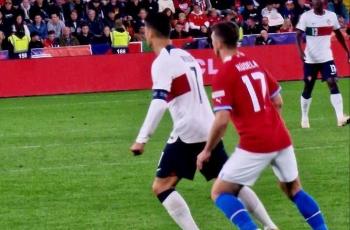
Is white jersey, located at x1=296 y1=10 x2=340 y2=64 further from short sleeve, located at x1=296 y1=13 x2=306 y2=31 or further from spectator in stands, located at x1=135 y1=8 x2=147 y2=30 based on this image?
spectator in stands, located at x1=135 y1=8 x2=147 y2=30

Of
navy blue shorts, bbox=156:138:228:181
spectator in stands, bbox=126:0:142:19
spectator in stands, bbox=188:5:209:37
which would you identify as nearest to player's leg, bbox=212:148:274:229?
navy blue shorts, bbox=156:138:228:181

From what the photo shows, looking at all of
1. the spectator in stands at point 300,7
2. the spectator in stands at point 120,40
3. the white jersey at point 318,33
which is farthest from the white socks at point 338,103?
the spectator in stands at point 300,7

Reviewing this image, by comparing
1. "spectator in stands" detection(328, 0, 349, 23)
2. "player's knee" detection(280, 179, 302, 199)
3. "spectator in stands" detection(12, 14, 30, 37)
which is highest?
"player's knee" detection(280, 179, 302, 199)

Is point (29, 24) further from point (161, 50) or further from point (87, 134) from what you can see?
point (161, 50)

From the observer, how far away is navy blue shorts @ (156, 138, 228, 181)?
33.7 ft

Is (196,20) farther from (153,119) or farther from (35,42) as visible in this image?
(153,119)

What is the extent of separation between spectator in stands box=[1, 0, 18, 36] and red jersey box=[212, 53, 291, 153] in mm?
20694

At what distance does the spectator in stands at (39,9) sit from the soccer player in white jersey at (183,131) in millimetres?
20818

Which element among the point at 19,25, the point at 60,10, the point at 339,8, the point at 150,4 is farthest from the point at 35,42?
the point at 339,8

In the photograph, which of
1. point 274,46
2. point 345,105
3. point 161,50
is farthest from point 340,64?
point 161,50

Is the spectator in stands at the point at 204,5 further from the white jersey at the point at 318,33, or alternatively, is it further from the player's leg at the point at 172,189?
the player's leg at the point at 172,189

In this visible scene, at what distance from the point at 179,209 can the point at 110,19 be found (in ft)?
72.0

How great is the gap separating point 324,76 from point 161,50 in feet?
32.1

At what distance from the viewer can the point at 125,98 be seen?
2567 cm
